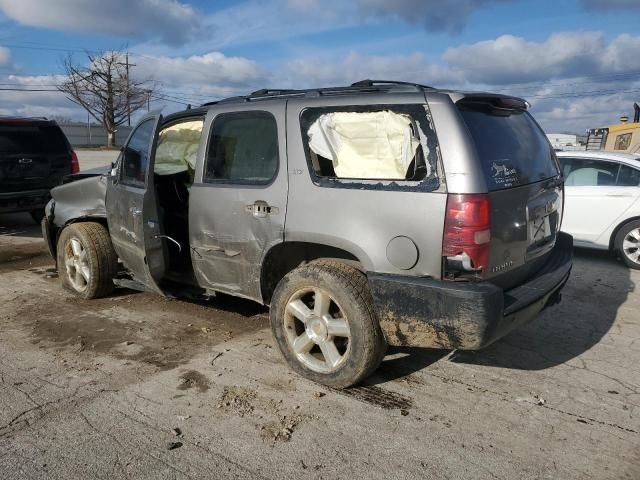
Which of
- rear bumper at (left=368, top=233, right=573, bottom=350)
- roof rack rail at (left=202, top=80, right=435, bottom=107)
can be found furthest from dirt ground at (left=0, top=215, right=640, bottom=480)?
roof rack rail at (left=202, top=80, right=435, bottom=107)

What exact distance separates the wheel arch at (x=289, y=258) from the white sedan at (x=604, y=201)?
5228 mm

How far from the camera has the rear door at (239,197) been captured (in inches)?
148

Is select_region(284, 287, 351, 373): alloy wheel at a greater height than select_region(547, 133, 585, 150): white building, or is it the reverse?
select_region(547, 133, 585, 150): white building

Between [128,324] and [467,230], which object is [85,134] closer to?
[128,324]

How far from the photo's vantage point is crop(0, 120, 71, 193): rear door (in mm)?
8359

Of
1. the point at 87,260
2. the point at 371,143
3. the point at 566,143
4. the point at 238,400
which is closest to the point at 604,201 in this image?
the point at 371,143

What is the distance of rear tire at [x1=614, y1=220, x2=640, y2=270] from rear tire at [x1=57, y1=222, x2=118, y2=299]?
21.0 ft

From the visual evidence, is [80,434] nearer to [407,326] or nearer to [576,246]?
[407,326]

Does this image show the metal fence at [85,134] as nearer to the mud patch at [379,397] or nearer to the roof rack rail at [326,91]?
the roof rack rail at [326,91]

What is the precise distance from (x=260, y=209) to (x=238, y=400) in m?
1.30

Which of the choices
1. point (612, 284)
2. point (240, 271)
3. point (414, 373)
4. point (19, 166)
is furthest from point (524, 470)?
point (19, 166)

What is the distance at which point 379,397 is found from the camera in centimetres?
347

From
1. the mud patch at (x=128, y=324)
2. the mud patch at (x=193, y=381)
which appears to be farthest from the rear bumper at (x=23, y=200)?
the mud patch at (x=193, y=381)

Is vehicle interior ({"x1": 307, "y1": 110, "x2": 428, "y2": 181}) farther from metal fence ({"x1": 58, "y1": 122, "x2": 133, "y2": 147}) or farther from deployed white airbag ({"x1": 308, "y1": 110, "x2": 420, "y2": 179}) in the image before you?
metal fence ({"x1": 58, "y1": 122, "x2": 133, "y2": 147})
